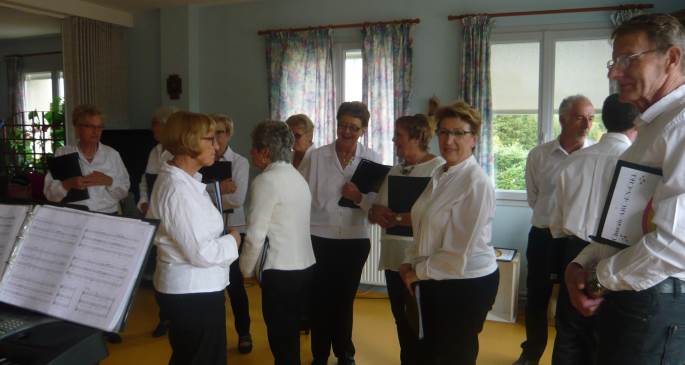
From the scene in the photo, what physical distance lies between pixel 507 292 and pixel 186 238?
293 cm

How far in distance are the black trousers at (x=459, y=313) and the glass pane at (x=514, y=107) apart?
258cm

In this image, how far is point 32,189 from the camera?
468 cm

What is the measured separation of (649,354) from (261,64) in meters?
4.63

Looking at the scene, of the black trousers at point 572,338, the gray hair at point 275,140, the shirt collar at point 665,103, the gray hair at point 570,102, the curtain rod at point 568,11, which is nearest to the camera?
the shirt collar at point 665,103

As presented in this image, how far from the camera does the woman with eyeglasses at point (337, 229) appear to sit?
9.39 ft

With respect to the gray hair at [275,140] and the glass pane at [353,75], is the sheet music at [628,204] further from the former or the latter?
the glass pane at [353,75]

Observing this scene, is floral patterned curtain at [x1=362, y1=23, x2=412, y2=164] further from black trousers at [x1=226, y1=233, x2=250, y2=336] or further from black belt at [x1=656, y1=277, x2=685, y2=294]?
black belt at [x1=656, y1=277, x2=685, y2=294]

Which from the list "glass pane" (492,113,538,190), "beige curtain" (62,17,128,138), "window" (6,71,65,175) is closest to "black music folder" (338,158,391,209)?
"glass pane" (492,113,538,190)

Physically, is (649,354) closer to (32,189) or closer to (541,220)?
(541,220)

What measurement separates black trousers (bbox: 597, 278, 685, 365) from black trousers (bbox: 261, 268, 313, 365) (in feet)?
4.51

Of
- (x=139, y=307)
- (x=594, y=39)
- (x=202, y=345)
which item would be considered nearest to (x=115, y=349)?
(x=139, y=307)

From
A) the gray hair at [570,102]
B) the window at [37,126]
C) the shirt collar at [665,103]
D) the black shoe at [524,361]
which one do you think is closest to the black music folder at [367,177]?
the gray hair at [570,102]

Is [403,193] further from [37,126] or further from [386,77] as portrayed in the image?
[37,126]

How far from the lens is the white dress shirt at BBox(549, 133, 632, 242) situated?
2.40 meters
